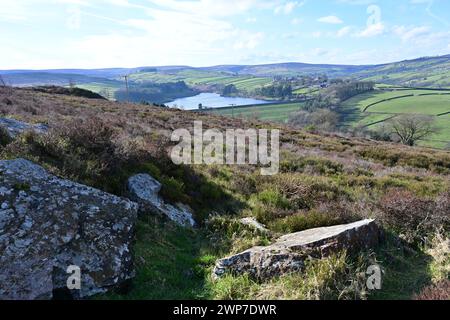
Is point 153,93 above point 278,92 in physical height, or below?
above

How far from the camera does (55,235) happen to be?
592 cm

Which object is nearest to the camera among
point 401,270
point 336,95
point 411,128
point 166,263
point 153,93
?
point 401,270

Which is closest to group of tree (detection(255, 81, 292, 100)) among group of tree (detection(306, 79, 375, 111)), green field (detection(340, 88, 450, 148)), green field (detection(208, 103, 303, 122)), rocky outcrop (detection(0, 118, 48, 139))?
group of tree (detection(306, 79, 375, 111))

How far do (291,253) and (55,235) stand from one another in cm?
393

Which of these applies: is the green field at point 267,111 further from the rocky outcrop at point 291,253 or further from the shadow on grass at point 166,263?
the rocky outcrop at point 291,253

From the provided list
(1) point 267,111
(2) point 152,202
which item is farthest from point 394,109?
(2) point 152,202

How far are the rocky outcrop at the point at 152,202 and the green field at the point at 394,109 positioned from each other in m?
71.0

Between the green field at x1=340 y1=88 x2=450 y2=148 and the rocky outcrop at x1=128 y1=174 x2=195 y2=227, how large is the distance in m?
71.0

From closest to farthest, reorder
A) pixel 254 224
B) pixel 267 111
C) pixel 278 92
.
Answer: pixel 254 224
pixel 267 111
pixel 278 92

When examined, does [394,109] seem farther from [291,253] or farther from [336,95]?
[291,253]

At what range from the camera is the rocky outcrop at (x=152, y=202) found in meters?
8.78

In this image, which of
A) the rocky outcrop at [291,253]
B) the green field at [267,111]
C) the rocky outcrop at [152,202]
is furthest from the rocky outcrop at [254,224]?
the green field at [267,111]
